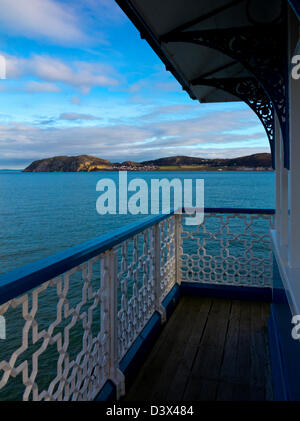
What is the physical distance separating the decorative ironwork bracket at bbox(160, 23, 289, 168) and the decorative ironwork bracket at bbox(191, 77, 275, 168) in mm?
994

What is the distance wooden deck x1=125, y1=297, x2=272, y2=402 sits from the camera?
1.85m

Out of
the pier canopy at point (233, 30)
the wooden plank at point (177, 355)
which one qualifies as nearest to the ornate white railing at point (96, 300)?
the wooden plank at point (177, 355)

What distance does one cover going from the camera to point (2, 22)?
38625 mm

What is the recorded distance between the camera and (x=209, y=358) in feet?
7.30

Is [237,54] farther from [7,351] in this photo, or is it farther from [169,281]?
[7,351]

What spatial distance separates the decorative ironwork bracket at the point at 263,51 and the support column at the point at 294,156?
101 mm

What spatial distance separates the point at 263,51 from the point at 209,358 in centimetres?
205

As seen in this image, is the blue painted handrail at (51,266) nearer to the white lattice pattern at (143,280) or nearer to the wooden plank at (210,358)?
the white lattice pattern at (143,280)

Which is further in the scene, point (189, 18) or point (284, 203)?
point (284, 203)

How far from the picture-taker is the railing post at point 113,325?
1732 mm

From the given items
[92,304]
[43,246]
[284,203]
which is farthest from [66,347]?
[43,246]

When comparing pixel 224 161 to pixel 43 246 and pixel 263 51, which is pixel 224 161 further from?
pixel 263 51

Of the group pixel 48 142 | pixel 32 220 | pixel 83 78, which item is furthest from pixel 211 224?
pixel 48 142

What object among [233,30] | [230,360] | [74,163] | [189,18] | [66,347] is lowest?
[230,360]
